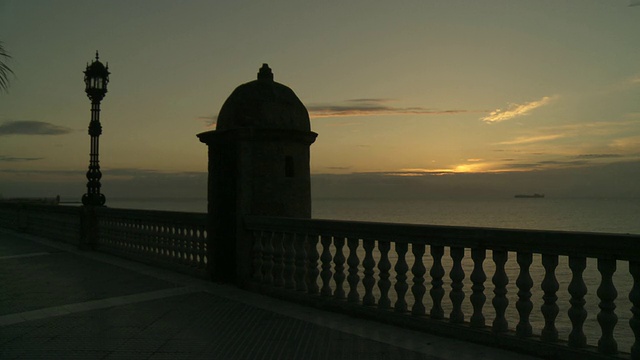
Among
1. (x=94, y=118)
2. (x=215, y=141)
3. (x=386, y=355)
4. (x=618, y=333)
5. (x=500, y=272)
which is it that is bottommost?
(x=618, y=333)

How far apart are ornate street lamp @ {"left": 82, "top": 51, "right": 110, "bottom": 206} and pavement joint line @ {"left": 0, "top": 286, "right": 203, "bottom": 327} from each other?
891cm

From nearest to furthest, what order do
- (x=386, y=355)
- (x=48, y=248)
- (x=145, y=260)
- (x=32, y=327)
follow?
(x=386, y=355) < (x=32, y=327) < (x=145, y=260) < (x=48, y=248)

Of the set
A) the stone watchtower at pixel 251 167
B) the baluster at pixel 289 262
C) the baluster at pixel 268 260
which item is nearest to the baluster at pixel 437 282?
the baluster at pixel 289 262

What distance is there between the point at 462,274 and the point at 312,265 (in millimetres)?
2485

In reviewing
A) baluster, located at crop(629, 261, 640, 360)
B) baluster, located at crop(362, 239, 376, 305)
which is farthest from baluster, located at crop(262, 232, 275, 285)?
baluster, located at crop(629, 261, 640, 360)

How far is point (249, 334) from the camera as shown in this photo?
5.96 m

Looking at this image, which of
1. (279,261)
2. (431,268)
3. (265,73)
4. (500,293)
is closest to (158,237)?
(265,73)

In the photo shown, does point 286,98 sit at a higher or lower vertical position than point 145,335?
higher

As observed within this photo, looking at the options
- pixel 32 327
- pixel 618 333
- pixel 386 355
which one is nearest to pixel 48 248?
pixel 32 327

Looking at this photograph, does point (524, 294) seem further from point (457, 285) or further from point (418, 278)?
point (418, 278)

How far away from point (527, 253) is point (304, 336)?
97.0 inches

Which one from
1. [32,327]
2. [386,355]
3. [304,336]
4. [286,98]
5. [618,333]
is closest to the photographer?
[386,355]

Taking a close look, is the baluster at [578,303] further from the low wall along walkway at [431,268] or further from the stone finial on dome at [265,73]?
the stone finial on dome at [265,73]

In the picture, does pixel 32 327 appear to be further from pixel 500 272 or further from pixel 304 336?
pixel 500 272
